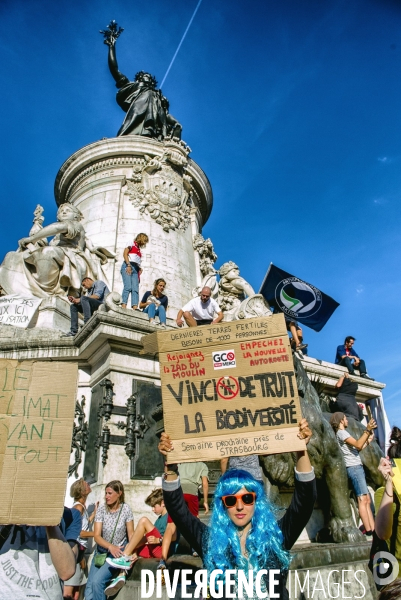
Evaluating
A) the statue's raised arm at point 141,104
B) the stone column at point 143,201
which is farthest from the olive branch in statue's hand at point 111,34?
the stone column at point 143,201

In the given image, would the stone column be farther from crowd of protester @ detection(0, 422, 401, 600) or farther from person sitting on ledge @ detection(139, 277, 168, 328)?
crowd of protester @ detection(0, 422, 401, 600)

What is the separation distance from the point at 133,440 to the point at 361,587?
13.1 ft

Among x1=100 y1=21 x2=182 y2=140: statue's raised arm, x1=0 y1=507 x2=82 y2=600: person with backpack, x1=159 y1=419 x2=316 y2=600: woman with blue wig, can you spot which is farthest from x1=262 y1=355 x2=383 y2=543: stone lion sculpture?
x1=100 y1=21 x2=182 y2=140: statue's raised arm

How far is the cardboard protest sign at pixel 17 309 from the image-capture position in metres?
9.56

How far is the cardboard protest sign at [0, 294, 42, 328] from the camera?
956cm

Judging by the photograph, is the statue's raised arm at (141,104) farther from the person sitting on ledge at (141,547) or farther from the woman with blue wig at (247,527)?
the woman with blue wig at (247,527)

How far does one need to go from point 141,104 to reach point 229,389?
65.5 feet

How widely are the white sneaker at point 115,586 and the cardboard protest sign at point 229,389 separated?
210 cm

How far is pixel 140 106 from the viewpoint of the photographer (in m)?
20.3

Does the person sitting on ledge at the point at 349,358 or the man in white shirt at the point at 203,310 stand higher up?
the person sitting on ledge at the point at 349,358

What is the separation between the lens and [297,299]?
518 inches

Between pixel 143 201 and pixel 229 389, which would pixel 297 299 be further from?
pixel 229 389

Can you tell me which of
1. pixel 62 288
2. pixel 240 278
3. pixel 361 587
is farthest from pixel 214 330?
pixel 240 278

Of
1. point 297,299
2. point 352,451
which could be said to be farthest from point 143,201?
point 352,451
